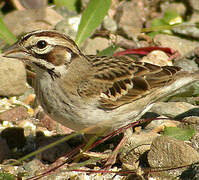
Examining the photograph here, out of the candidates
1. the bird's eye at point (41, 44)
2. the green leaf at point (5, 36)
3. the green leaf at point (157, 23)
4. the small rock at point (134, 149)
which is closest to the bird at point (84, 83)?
the bird's eye at point (41, 44)

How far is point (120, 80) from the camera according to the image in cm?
469

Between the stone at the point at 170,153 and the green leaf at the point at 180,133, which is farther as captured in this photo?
the green leaf at the point at 180,133

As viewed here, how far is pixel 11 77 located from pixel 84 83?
1587mm

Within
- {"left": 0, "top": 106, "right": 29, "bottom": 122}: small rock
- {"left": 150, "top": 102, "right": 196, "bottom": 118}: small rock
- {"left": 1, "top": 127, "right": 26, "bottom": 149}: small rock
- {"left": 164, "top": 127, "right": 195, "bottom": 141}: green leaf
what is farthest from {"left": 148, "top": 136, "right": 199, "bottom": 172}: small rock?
{"left": 0, "top": 106, "right": 29, "bottom": 122}: small rock

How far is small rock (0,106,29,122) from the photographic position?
210 inches

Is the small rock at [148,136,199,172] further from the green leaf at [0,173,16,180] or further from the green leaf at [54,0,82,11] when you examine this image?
the green leaf at [54,0,82,11]

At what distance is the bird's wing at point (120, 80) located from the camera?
441 cm

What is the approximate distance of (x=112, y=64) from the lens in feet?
15.8

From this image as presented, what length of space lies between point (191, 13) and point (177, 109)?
2697 mm

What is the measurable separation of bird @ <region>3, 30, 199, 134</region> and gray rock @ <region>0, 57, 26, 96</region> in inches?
49.3

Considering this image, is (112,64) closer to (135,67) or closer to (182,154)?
(135,67)

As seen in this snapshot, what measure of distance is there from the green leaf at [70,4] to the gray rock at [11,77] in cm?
205

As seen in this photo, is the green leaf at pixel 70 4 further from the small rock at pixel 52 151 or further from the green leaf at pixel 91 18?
the small rock at pixel 52 151

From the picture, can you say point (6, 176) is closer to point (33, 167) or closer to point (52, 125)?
point (33, 167)
